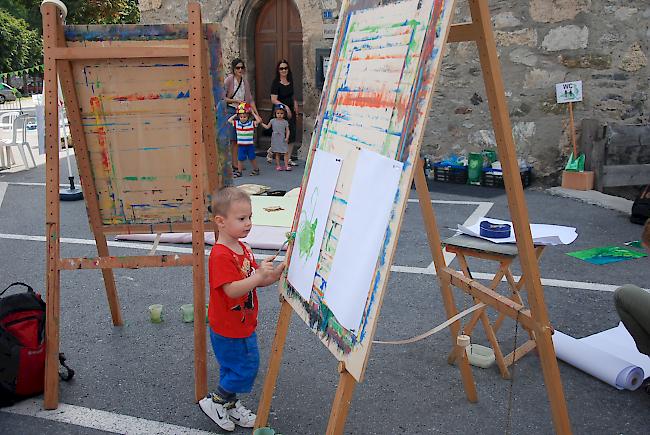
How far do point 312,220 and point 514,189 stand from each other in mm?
743

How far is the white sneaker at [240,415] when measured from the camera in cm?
285

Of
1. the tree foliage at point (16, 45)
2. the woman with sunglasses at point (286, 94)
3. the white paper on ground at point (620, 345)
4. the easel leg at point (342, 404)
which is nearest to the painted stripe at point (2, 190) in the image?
the woman with sunglasses at point (286, 94)

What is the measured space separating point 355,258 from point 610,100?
664cm

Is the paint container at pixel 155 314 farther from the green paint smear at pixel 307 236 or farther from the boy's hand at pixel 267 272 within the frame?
the green paint smear at pixel 307 236

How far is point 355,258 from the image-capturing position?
6.81 ft

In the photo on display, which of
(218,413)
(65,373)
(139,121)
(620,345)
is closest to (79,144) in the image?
(139,121)

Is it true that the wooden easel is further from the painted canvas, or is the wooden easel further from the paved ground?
the painted canvas

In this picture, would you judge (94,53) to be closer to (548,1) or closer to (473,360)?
(473,360)

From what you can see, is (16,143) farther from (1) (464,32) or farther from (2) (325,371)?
(1) (464,32)

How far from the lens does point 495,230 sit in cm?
312

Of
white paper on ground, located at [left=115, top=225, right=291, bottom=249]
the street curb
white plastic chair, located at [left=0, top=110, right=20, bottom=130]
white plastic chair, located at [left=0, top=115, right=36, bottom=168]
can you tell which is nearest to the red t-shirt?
white paper on ground, located at [left=115, top=225, right=291, bottom=249]

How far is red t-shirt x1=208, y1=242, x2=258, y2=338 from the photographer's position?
260 centimetres

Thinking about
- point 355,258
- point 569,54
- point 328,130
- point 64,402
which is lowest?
point 64,402

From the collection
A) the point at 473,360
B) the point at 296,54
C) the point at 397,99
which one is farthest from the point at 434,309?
the point at 296,54
